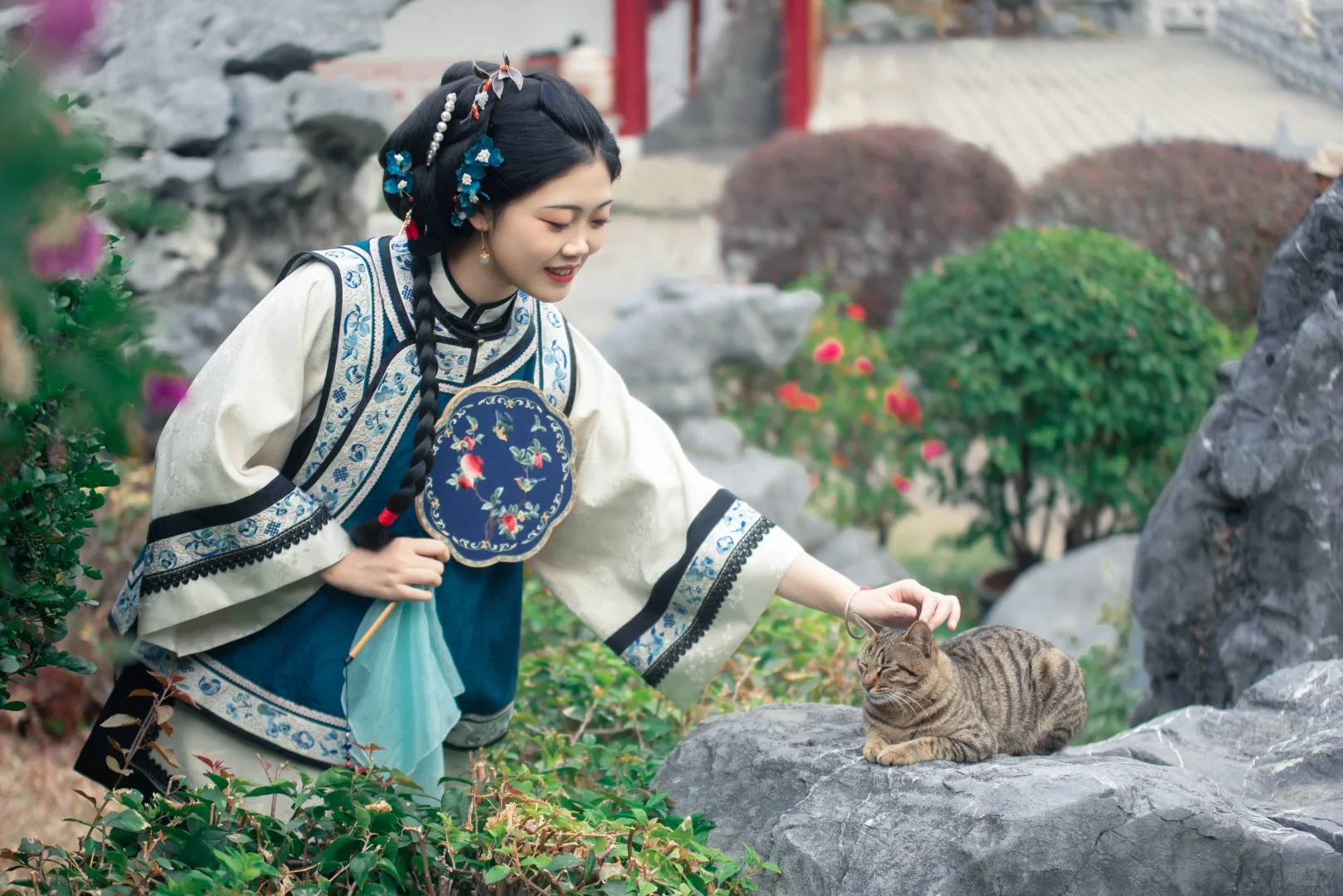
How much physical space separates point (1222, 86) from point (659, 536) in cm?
1428

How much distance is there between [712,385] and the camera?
6609 mm

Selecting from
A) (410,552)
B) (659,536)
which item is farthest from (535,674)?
(410,552)

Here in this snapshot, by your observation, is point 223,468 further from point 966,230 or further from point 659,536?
point 966,230

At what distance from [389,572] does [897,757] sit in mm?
897

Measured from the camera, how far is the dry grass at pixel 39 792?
3443 mm

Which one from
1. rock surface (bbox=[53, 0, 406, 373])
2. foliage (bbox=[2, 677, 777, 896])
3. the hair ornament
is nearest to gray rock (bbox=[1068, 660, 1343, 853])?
foliage (bbox=[2, 677, 777, 896])

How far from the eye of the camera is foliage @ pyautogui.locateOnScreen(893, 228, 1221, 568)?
5898 mm

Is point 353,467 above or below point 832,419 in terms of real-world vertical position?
above

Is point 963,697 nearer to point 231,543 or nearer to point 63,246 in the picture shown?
point 231,543

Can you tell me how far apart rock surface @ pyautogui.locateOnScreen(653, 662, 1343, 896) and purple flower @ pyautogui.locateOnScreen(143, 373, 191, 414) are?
3.66 feet

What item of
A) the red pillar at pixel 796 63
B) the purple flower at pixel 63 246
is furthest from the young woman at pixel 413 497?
the red pillar at pixel 796 63

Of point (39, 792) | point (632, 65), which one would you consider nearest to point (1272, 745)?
point (39, 792)

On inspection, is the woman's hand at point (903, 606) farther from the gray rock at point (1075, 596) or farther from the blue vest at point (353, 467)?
the gray rock at point (1075, 596)

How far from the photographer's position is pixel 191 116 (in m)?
5.25
